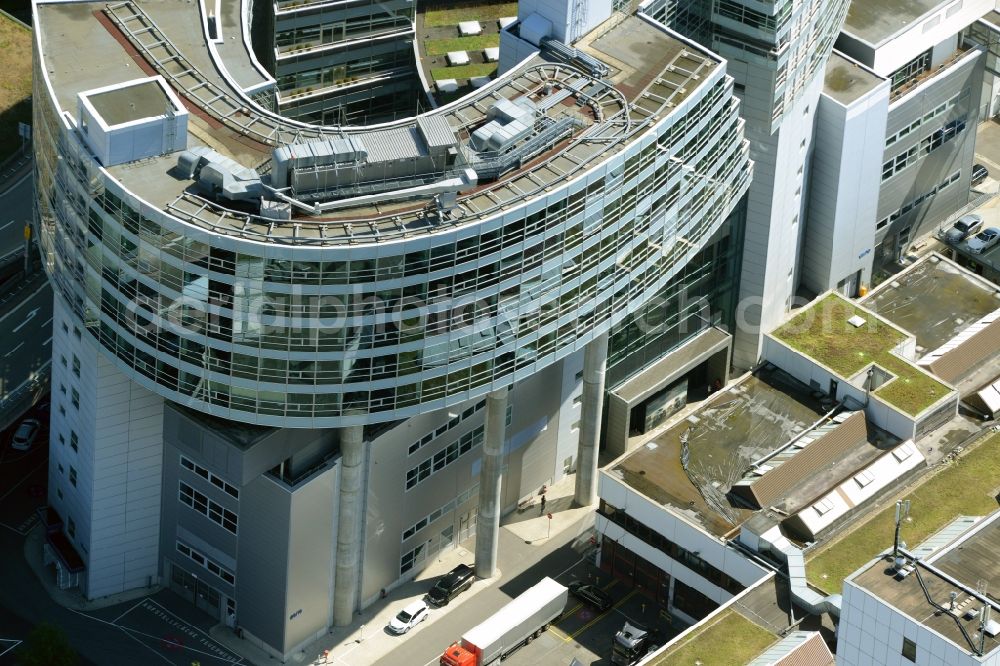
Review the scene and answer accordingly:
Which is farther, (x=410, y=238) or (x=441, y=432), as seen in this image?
(x=441, y=432)

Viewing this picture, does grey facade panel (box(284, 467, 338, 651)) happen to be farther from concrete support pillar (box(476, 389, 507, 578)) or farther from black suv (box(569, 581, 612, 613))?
black suv (box(569, 581, 612, 613))

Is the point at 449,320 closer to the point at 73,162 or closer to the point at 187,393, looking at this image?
the point at 187,393

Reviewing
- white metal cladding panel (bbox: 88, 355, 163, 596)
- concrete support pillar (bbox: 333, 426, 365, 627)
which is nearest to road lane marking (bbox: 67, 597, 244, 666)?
white metal cladding panel (bbox: 88, 355, 163, 596)

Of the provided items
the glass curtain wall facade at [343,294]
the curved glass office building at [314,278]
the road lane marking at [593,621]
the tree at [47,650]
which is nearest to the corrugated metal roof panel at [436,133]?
the curved glass office building at [314,278]

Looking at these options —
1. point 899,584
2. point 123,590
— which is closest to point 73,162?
point 123,590

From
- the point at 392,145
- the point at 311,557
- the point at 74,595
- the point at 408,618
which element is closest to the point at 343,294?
the point at 392,145

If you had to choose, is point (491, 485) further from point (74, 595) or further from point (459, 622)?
point (74, 595)
